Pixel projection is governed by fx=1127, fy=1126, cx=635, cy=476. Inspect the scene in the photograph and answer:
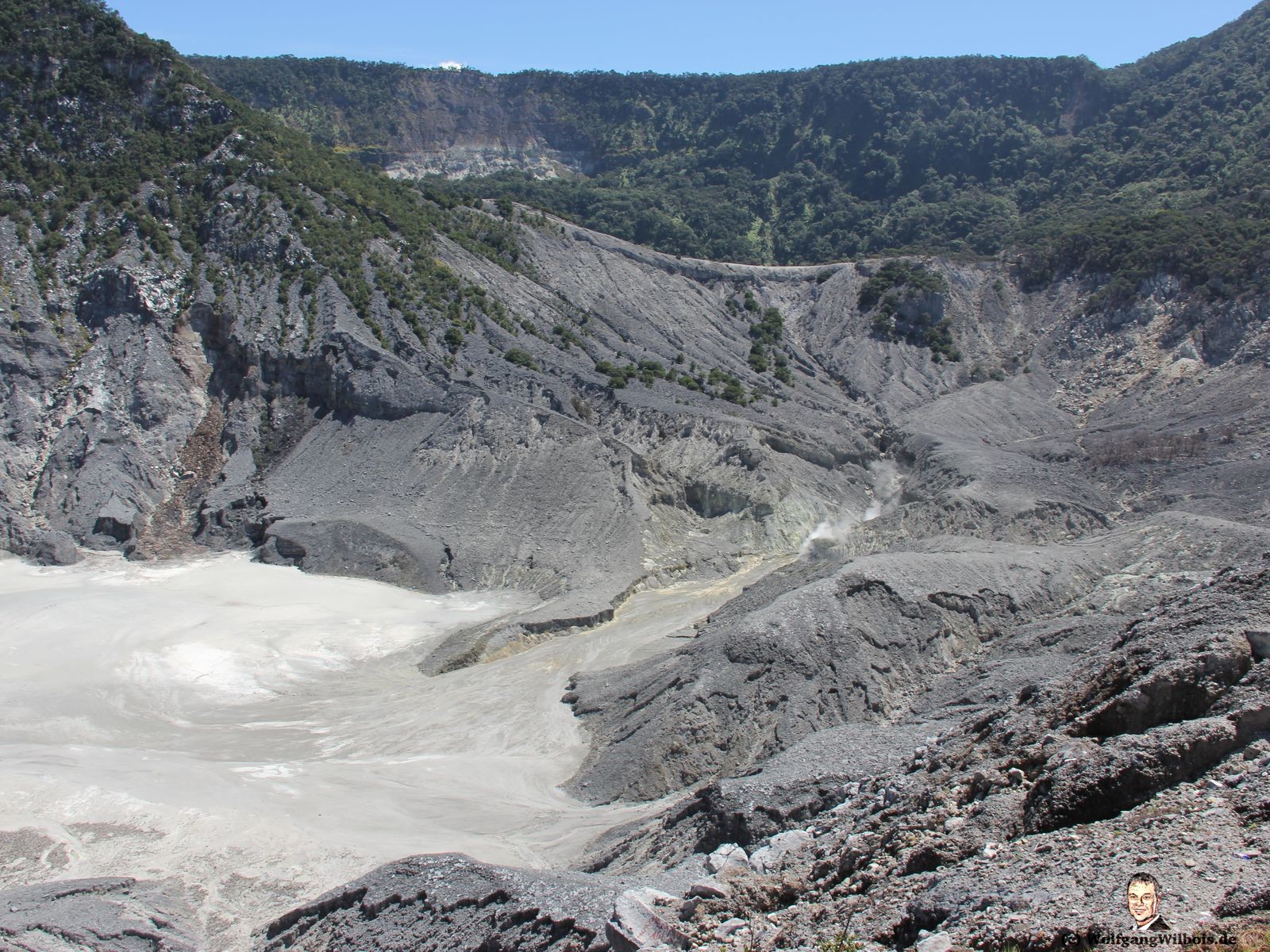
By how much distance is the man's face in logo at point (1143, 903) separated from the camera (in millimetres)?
7818

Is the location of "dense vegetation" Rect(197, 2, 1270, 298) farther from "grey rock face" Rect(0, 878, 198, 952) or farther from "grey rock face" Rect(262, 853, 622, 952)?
"grey rock face" Rect(0, 878, 198, 952)

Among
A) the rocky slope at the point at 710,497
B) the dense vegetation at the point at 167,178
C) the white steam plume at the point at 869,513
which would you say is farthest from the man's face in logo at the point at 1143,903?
the dense vegetation at the point at 167,178

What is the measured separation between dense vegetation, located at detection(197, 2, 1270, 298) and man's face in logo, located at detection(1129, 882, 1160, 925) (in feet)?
191

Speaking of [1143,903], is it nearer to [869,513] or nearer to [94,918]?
[94,918]

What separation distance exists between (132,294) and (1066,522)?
39.2 metres

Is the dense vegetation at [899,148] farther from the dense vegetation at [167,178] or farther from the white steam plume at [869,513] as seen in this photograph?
the dense vegetation at [167,178]

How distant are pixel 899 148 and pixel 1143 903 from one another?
326 feet

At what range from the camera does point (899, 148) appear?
99.8 meters

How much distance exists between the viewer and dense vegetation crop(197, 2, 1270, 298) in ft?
231

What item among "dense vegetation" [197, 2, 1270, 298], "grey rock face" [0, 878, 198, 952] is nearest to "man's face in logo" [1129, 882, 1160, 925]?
"grey rock face" [0, 878, 198, 952]

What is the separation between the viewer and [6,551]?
3994cm

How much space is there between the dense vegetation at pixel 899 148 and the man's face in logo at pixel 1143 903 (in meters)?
58.1

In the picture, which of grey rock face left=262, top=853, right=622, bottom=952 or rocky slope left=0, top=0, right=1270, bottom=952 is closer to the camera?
rocky slope left=0, top=0, right=1270, bottom=952

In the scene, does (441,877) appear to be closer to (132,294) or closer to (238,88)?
(132,294)
